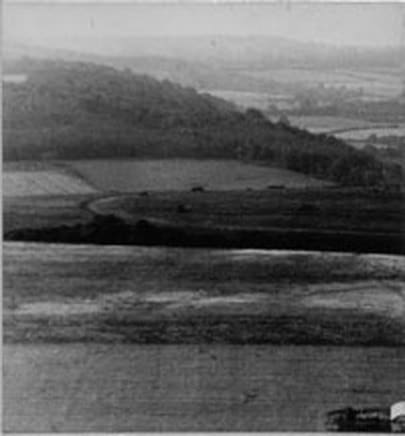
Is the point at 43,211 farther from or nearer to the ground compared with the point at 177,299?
farther from the ground

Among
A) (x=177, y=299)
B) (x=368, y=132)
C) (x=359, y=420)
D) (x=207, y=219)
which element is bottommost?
(x=359, y=420)

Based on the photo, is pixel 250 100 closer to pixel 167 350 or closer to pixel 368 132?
pixel 368 132

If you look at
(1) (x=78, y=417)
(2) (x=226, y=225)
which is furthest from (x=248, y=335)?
(1) (x=78, y=417)

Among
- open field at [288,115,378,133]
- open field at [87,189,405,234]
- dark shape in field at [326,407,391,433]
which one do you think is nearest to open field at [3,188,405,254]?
open field at [87,189,405,234]

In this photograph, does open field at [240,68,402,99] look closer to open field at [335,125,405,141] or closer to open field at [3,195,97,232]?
open field at [335,125,405,141]

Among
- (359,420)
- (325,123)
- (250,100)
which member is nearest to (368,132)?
(325,123)

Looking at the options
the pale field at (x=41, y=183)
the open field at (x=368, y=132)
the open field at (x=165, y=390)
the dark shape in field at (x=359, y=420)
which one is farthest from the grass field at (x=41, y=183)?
the dark shape in field at (x=359, y=420)

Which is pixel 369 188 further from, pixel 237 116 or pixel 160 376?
pixel 160 376
